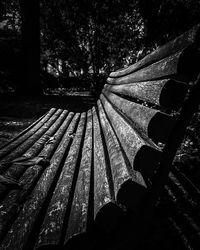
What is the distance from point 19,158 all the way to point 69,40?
10.2 m

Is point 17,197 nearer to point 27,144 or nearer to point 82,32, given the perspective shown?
point 27,144

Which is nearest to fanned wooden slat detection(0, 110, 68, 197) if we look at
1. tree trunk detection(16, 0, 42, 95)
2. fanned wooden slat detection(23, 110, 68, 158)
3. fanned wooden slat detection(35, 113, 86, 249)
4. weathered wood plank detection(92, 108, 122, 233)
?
fanned wooden slat detection(23, 110, 68, 158)

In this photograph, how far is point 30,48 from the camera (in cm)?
982

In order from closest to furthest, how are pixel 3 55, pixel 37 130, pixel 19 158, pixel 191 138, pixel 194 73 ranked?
pixel 194 73 < pixel 19 158 < pixel 37 130 < pixel 191 138 < pixel 3 55

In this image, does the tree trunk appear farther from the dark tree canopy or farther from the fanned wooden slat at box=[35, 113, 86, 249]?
the fanned wooden slat at box=[35, 113, 86, 249]

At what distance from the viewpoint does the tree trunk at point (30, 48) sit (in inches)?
375

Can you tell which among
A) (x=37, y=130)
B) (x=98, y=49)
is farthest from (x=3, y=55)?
(x=37, y=130)

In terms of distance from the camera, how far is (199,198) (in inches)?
76.3

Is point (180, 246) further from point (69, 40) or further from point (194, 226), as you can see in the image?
point (69, 40)

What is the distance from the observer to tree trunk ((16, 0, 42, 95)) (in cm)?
953

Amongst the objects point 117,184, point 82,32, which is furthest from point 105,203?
point 82,32

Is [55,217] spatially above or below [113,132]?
below

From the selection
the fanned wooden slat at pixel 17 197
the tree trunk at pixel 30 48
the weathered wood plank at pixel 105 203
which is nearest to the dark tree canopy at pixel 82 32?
the tree trunk at pixel 30 48

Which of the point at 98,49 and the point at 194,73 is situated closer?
the point at 194,73
